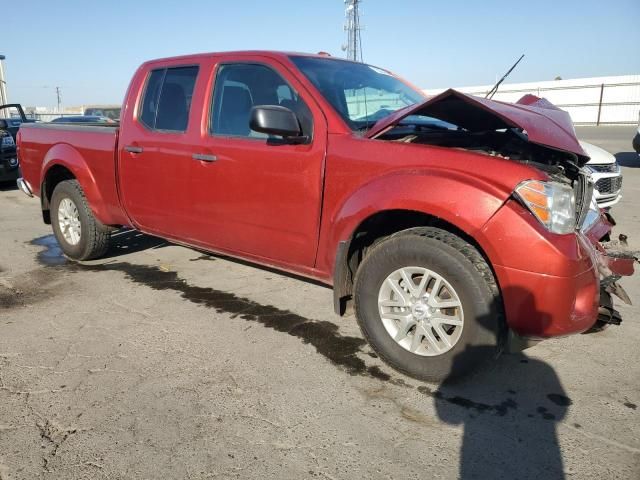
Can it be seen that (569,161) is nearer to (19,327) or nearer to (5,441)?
(5,441)

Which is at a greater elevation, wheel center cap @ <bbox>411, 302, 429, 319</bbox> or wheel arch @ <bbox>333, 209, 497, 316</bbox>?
wheel arch @ <bbox>333, 209, 497, 316</bbox>

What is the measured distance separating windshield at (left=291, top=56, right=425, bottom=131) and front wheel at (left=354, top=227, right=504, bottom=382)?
95 centimetres

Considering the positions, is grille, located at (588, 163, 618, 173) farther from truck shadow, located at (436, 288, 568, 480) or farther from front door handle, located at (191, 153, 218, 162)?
front door handle, located at (191, 153, 218, 162)

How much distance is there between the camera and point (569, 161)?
9.67 feet

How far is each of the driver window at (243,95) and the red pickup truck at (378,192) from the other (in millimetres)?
14

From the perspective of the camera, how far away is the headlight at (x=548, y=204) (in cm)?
243

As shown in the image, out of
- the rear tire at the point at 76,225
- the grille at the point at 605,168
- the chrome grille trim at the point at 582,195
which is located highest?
the chrome grille trim at the point at 582,195

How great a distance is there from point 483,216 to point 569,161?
89cm

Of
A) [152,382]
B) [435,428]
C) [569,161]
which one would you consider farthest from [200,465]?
[569,161]

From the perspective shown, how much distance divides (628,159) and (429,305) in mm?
13848

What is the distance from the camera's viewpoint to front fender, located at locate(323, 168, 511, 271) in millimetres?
2477

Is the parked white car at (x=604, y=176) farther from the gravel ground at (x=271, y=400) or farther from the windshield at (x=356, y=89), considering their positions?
the windshield at (x=356, y=89)

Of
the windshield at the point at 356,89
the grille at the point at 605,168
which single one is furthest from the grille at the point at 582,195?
the grille at the point at 605,168

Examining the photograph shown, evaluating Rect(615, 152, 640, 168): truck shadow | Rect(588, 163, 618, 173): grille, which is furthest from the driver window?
Rect(615, 152, 640, 168): truck shadow
